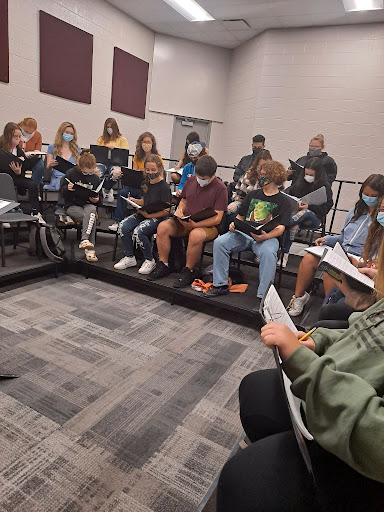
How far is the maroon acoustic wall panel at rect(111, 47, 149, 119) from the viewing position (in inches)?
241

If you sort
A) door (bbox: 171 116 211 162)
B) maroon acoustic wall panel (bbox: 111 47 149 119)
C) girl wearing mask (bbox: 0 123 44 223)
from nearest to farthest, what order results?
girl wearing mask (bbox: 0 123 44 223) → maroon acoustic wall panel (bbox: 111 47 149 119) → door (bbox: 171 116 211 162)

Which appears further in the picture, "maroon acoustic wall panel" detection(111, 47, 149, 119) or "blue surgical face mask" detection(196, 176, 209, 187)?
"maroon acoustic wall panel" detection(111, 47, 149, 119)

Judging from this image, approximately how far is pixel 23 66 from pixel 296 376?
551 centimetres

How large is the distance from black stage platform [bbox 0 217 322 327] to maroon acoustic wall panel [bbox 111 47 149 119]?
3.58m

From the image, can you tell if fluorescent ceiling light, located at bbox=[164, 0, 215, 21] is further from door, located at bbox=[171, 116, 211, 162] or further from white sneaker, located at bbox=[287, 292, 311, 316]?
white sneaker, located at bbox=[287, 292, 311, 316]

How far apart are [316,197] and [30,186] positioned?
306 centimetres

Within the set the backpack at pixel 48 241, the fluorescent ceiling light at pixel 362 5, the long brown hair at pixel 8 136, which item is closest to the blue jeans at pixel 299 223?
the backpack at pixel 48 241

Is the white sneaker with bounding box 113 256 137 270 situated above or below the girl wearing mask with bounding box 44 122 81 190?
below

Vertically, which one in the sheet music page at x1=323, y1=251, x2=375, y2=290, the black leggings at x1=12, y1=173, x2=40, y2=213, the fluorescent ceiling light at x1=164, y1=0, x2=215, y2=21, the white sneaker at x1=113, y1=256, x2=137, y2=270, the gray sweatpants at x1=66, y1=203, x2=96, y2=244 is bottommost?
the white sneaker at x1=113, y1=256, x2=137, y2=270

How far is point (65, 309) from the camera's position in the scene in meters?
2.69

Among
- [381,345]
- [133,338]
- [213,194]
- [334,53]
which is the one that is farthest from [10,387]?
[334,53]

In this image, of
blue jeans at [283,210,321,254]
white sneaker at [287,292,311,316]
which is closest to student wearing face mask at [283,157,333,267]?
blue jeans at [283,210,321,254]

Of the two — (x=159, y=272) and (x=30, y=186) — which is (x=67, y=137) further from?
(x=159, y=272)

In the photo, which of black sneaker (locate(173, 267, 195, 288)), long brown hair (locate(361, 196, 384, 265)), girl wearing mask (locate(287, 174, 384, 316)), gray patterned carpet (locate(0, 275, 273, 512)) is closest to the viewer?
gray patterned carpet (locate(0, 275, 273, 512))
